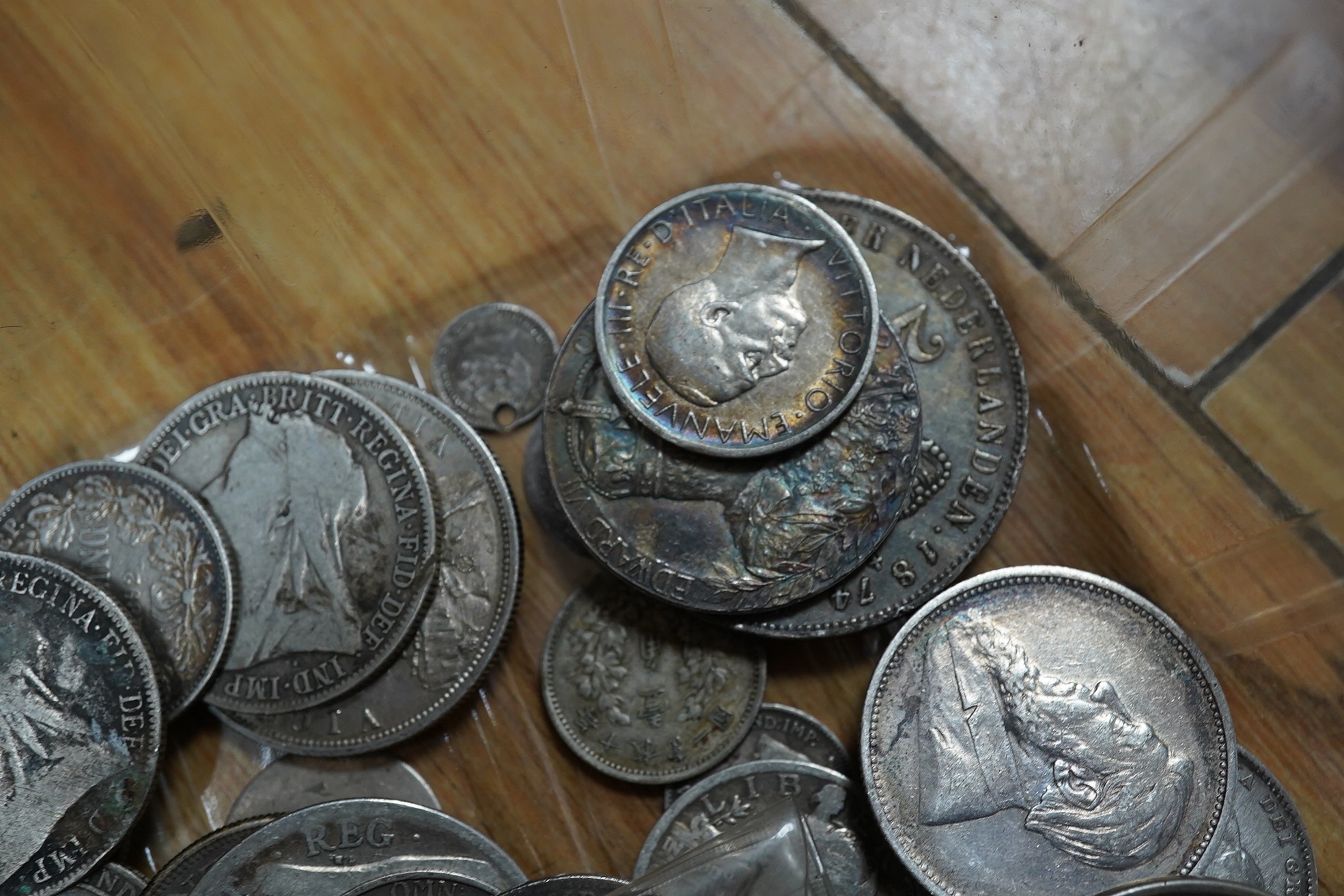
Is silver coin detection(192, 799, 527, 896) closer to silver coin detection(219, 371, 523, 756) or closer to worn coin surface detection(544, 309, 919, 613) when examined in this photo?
silver coin detection(219, 371, 523, 756)

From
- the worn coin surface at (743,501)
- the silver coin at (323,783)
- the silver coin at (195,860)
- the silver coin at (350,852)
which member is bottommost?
the silver coin at (323,783)

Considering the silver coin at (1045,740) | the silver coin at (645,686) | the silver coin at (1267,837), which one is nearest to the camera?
the silver coin at (1045,740)

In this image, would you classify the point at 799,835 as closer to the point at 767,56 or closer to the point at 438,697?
the point at 438,697

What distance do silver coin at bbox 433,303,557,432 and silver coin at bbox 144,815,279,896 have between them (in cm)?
107

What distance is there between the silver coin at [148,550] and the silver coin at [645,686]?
78 cm

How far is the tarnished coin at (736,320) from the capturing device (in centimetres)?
215

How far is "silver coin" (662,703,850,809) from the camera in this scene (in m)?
2.41

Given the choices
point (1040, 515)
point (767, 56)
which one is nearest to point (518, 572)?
point (1040, 515)

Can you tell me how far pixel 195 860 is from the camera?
7.25 feet

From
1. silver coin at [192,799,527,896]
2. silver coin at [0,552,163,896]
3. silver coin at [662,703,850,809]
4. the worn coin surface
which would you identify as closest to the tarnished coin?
the worn coin surface

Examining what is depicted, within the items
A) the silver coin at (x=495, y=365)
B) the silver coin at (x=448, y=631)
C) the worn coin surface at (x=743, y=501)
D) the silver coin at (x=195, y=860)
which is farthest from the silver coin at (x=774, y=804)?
the silver coin at (x=495, y=365)

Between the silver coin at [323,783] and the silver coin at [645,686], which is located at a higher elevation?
the silver coin at [645,686]

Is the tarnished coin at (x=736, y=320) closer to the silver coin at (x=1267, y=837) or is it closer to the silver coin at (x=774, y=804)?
the silver coin at (x=774, y=804)

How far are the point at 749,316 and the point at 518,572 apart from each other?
819mm
